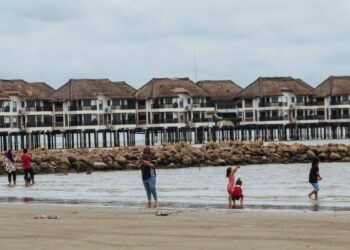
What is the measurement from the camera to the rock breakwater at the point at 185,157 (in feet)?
166

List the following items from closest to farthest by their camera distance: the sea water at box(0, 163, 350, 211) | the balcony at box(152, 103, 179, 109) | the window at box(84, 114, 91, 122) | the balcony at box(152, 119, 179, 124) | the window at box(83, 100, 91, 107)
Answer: the sea water at box(0, 163, 350, 211) < the window at box(83, 100, 91, 107) < the window at box(84, 114, 91, 122) < the balcony at box(152, 103, 179, 109) < the balcony at box(152, 119, 179, 124)

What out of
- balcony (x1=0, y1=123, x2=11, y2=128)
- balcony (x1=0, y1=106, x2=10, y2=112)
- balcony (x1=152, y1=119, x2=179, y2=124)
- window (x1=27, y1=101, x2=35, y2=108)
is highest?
window (x1=27, y1=101, x2=35, y2=108)

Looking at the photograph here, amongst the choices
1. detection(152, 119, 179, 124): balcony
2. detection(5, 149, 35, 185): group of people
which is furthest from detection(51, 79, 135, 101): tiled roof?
detection(5, 149, 35, 185): group of people

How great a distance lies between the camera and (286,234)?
1462 cm

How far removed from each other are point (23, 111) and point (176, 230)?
76230mm

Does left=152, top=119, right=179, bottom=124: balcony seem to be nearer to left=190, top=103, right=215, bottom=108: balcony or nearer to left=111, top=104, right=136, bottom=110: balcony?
left=190, top=103, right=215, bottom=108: balcony

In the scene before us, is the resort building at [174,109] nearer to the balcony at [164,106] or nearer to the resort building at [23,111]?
the balcony at [164,106]

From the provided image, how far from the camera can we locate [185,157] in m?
57.7

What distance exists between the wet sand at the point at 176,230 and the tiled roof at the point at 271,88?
278 feet

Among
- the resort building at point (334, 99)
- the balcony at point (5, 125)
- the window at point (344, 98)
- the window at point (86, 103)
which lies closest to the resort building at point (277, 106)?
the resort building at point (334, 99)

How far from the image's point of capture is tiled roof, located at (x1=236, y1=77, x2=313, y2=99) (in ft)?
341

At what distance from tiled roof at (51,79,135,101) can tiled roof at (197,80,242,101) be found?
14428mm

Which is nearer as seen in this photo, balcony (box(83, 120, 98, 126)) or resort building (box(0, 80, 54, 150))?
resort building (box(0, 80, 54, 150))

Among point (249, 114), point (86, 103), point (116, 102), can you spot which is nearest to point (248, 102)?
point (249, 114)
